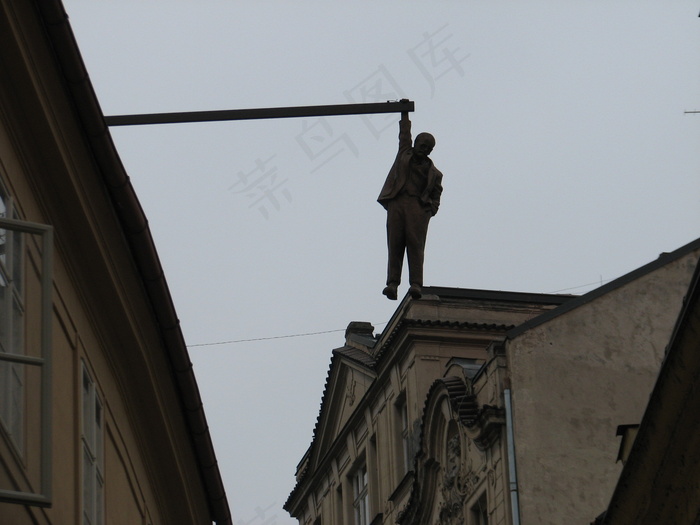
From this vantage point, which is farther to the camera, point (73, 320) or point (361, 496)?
point (361, 496)

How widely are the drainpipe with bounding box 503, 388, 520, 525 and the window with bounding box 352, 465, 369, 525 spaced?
9757mm

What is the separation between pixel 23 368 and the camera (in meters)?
11.3

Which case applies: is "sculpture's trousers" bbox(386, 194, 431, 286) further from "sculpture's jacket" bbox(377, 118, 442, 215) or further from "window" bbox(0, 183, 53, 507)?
"window" bbox(0, 183, 53, 507)

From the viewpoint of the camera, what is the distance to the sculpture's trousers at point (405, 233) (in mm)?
10500

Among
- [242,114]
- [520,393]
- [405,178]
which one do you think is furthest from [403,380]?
[242,114]

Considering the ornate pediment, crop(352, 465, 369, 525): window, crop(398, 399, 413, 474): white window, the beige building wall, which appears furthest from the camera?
crop(352, 465, 369, 525): window

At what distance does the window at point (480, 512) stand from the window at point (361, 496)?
→ 832 centimetres

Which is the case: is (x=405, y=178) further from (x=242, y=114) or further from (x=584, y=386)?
(x=584, y=386)

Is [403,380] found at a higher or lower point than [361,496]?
higher

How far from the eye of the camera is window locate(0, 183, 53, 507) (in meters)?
10.6

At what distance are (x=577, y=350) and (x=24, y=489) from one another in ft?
63.1

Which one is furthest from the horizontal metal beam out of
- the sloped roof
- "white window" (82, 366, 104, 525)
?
the sloped roof

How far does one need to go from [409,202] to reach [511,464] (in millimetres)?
17464

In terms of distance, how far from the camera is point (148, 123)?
10562 mm
